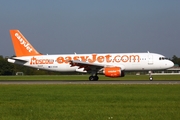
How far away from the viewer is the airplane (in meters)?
47.0

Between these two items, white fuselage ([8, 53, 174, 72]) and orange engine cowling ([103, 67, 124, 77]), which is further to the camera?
white fuselage ([8, 53, 174, 72])

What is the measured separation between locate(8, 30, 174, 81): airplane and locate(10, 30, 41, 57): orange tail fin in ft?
0.51

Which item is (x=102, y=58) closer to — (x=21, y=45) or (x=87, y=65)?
(x=87, y=65)

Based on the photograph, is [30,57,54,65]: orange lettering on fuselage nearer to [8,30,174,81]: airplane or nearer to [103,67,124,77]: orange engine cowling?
[8,30,174,81]: airplane

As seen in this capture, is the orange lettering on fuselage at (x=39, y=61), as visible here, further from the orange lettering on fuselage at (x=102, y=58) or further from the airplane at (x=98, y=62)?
the orange lettering on fuselage at (x=102, y=58)

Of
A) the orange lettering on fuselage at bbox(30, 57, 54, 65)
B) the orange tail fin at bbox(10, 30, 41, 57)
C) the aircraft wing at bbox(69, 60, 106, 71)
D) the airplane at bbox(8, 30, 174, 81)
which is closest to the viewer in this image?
the aircraft wing at bbox(69, 60, 106, 71)

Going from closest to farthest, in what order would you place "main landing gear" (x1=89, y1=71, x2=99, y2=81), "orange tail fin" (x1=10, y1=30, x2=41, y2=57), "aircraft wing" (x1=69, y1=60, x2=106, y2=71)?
"aircraft wing" (x1=69, y1=60, x2=106, y2=71) → "main landing gear" (x1=89, y1=71, x2=99, y2=81) → "orange tail fin" (x1=10, y1=30, x2=41, y2=57)

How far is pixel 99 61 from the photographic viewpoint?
158 ft

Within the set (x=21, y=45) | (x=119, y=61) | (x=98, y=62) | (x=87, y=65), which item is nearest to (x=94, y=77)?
(x=98, y=62)

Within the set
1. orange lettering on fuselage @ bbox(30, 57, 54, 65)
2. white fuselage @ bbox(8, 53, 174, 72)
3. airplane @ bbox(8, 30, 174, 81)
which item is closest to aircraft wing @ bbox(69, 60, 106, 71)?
airplane @ bbox(8, 30, 174, 81)

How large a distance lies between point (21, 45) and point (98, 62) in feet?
37.3
